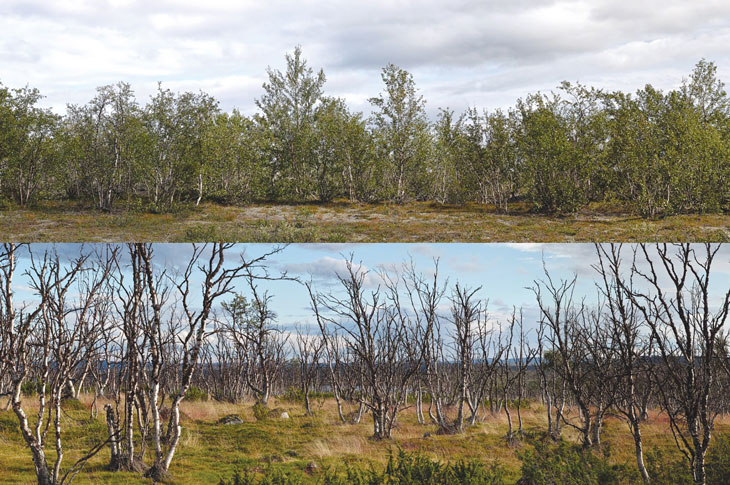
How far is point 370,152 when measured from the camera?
1639cm

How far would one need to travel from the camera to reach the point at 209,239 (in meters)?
11.4

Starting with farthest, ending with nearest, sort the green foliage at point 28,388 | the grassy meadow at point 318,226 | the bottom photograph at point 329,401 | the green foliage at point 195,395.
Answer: the green foliage at point 28,388, the grassy meadow at point 318,226, the green foliage at point 195,395, the bottom photograph at point 329,401

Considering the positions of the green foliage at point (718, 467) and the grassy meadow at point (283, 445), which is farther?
the grassy meadow at point (283, 445)

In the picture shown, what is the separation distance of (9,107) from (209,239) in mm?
6169

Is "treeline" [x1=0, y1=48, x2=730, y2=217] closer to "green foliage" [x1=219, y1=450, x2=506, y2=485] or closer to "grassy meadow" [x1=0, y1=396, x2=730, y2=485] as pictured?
"grassy meadow" [x1=0, y1=396, x2=730, y2=485]

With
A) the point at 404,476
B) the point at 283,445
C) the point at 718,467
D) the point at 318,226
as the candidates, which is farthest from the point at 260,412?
the point at 718,467

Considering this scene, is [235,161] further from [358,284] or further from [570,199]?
[570,199]

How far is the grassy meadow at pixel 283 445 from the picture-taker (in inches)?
303

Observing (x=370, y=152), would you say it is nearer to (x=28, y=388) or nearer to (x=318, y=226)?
(x=318, y=226)

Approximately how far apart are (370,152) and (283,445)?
31.6 feet

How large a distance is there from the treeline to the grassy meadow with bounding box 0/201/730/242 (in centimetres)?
39

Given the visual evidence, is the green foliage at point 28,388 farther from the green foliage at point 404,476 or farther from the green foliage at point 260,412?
the green foliage at point 404,476

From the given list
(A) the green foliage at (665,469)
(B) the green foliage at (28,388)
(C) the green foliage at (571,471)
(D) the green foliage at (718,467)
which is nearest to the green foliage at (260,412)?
(C) the green foliage at (571,471)

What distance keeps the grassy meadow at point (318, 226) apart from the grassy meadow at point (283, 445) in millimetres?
3469
